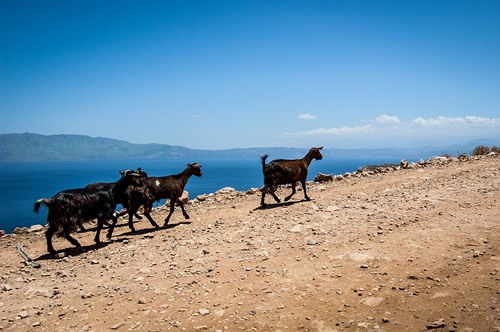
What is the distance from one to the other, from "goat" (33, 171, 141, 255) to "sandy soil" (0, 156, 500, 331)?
0.75 metres

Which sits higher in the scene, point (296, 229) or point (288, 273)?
point (296, 229)

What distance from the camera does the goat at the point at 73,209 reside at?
9414 millimetres

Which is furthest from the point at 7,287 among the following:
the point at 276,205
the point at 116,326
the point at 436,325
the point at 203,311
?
the point at 276,205

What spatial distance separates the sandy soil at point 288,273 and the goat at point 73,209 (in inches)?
29.5

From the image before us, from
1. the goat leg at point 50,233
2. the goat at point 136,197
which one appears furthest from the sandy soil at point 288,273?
the goat at point 136,197

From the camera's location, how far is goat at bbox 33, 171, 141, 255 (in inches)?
371

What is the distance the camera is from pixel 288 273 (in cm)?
661

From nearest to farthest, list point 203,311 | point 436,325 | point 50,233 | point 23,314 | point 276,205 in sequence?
point 436,325 < point 203,311 < point 23,314 < point 50,233 < point 276,205

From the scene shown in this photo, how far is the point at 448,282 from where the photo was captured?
18.4 feet

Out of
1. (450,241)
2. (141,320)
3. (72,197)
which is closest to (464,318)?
(450,241)

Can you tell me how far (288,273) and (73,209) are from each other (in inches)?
275

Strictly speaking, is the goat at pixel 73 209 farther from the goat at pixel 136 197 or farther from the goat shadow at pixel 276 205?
the goat shadow at pixel 276 205

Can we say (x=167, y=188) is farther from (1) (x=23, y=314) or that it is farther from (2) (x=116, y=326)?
(2) (x=116, y=326)

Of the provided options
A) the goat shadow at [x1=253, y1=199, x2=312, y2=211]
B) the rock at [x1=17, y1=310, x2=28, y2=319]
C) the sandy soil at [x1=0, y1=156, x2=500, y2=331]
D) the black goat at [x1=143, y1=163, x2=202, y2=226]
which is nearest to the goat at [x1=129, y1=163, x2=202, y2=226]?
the black goat at [x1=143, y1=163, x2=202, y2=226]
